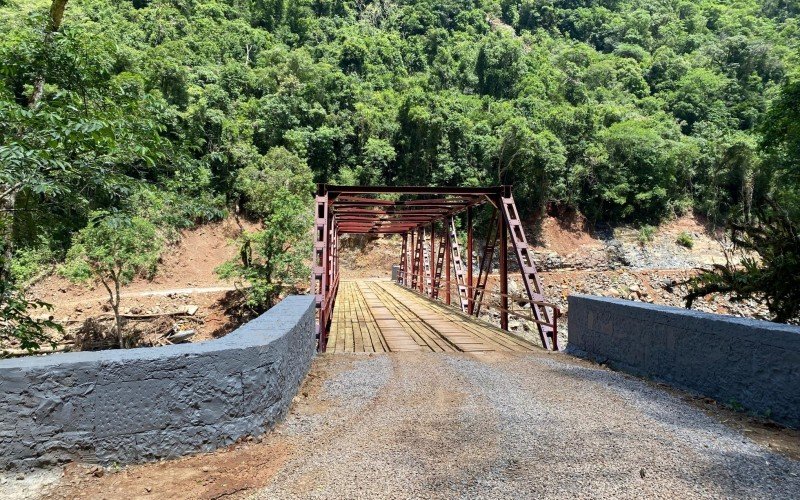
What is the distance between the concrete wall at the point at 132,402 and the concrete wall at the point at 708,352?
12.1 ft

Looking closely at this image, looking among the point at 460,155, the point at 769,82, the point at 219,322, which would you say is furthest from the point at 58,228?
the point at 769,82

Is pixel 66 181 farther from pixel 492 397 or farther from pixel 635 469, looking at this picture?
pixel 635 469

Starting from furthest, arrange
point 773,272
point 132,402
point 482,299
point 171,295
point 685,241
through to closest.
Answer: point 685,241 < point 171,295 < point 482,299 < point 773,272 < point 132,402

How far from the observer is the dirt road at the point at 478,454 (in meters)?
2.18

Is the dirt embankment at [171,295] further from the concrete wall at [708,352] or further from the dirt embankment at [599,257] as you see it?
the concrete wall at [708,352]

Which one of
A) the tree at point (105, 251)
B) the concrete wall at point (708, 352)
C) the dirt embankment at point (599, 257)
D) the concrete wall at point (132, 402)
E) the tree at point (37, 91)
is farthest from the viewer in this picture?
the dirt embankment at point (599, 257)

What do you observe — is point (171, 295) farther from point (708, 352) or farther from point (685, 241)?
point (685, 241)

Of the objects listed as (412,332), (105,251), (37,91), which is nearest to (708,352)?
(412,332)

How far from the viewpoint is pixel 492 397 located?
3.80 meters

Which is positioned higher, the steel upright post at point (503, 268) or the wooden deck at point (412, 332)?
the steel upright post at point (503, 268)

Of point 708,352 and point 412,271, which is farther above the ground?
point 708,352

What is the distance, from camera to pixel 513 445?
2.71 metres

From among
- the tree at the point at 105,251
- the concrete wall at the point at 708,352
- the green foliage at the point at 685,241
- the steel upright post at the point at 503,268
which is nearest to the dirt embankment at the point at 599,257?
the green foliage at the point at 685,241

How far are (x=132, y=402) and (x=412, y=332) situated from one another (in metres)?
6.25
